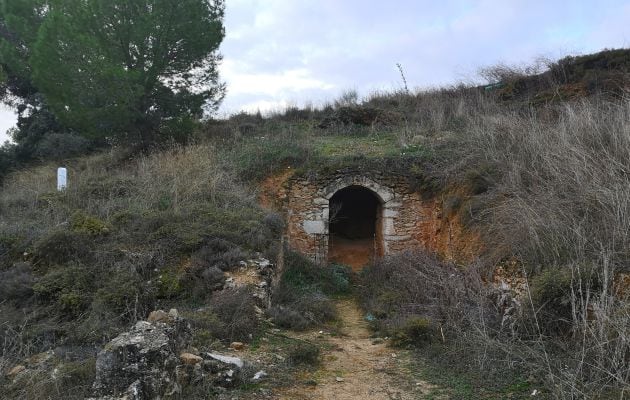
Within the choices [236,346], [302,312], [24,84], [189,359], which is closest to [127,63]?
[24,84]

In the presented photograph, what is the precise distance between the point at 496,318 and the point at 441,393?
1.41m

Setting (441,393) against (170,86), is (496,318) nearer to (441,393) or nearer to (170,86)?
(441,393)

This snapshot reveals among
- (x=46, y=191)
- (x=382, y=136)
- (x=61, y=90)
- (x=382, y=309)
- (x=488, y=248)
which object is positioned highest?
(x=61, y=90)

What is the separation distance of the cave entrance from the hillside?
1.64 m

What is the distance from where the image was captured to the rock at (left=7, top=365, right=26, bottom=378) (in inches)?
159

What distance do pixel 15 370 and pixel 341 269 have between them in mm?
7580

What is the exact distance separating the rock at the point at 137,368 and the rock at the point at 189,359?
0.96 feet

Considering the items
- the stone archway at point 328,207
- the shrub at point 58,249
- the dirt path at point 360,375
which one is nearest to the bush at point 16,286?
the shrub at point 58,249

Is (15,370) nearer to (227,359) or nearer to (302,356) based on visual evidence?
(227,359)

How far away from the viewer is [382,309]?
24.6 ft

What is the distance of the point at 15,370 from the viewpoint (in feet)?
13.6

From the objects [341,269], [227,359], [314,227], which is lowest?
[341,269]

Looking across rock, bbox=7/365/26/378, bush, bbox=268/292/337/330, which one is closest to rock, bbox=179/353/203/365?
rock, bbox=7/365/26/378

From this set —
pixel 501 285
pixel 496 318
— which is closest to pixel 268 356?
pixel 496 318
